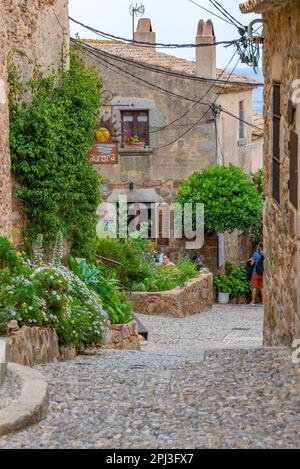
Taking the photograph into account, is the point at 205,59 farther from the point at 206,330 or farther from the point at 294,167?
the point at 294,167

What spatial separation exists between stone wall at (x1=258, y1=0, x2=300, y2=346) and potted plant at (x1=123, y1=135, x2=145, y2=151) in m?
15.1

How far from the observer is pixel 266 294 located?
11945 mm

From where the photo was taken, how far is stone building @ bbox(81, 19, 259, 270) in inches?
1035

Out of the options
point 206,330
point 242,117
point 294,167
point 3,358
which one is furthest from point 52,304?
point 242,117

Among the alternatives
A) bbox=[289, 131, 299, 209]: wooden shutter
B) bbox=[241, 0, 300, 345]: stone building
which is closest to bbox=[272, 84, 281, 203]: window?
bbox=[241, 0, 300, 345]: stone building

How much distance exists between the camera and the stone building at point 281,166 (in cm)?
916

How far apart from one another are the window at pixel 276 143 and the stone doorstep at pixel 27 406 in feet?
13.5

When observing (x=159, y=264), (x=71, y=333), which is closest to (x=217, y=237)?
(x=159, y=264)

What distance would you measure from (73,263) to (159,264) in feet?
28.2

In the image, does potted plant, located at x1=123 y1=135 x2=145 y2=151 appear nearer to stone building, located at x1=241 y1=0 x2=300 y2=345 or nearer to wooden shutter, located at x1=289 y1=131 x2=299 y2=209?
stone building, located at x1=241 y1=0 x2=300 y2=345

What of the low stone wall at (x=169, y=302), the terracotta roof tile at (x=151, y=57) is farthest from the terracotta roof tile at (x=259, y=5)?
the terracotta roof tile at (x=151, y=57)

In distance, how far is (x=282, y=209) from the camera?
10.1 m

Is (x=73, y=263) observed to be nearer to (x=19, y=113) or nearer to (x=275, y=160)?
(x=19, y=113)

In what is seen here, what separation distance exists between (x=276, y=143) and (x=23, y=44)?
17.6 feet
